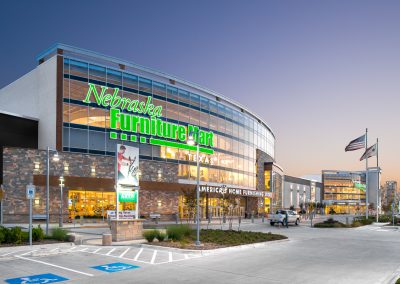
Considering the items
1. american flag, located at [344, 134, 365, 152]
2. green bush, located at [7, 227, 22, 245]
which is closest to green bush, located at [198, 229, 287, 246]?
green bush, located at [7, 227, 22, 245]

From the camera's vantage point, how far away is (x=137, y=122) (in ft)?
189

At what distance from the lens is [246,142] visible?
8231 cm

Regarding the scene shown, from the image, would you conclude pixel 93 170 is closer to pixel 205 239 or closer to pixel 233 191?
pixel 233 191

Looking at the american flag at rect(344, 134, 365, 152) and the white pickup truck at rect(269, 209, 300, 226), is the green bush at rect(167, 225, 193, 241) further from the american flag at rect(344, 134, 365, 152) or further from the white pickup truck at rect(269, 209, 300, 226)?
the american flag at rect(344, 134, 365, 152)

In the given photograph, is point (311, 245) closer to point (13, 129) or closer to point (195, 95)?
point (13, 129)

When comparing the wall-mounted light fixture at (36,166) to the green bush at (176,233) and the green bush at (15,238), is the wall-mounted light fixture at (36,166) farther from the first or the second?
the green bush at (176,233)

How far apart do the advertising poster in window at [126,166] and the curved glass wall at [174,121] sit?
77.6 ft

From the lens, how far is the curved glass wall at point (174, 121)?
51156 mm

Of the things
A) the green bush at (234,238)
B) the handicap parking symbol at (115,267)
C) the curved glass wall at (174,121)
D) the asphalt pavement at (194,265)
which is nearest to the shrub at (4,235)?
the asphalt pavement at (194,265)

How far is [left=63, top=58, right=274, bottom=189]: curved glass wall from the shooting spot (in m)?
51.2

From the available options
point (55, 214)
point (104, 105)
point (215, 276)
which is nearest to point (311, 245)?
point (215, 276)

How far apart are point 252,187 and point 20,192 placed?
1951 inches

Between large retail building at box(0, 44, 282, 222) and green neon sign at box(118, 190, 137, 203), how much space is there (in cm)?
2129

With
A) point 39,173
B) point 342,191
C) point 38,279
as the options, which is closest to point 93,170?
point 39,173
